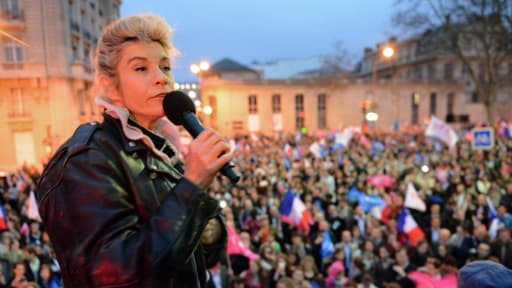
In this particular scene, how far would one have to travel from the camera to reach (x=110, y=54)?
1365mm

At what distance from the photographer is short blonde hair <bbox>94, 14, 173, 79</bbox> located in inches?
53.3

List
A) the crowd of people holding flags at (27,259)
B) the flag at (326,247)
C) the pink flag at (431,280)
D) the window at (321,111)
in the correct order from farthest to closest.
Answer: the window at (321,111), the flag at (326,247), the crowd of people holding flags at (27,259), the pink flag at (431,280)

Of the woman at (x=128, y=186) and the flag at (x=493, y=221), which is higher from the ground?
the woman at (x=128, y=186)

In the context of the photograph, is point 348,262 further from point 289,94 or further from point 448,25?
point 289,94

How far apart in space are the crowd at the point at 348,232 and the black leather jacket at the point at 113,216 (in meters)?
3.35

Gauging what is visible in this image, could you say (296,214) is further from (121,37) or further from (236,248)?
(121,37)

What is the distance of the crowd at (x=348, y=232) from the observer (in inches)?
223

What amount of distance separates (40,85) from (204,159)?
977 inches

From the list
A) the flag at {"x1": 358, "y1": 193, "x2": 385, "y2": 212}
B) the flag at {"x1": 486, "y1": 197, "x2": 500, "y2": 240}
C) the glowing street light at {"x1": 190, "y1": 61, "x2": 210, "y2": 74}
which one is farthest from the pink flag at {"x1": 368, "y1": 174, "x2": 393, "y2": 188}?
the glowing street light at {"x1": 190, "y1": 61, "x2": 210, "y2": 74}

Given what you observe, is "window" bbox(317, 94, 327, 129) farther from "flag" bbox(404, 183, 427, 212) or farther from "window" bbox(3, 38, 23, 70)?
"flag" bbox(404, 183, 427, 212)

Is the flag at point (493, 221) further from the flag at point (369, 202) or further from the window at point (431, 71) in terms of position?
the window at point (431, 71)

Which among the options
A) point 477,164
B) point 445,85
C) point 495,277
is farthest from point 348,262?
point 445,85

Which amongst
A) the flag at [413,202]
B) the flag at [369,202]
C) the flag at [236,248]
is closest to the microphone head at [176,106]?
the flag at [236,248]

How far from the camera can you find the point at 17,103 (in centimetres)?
2155
